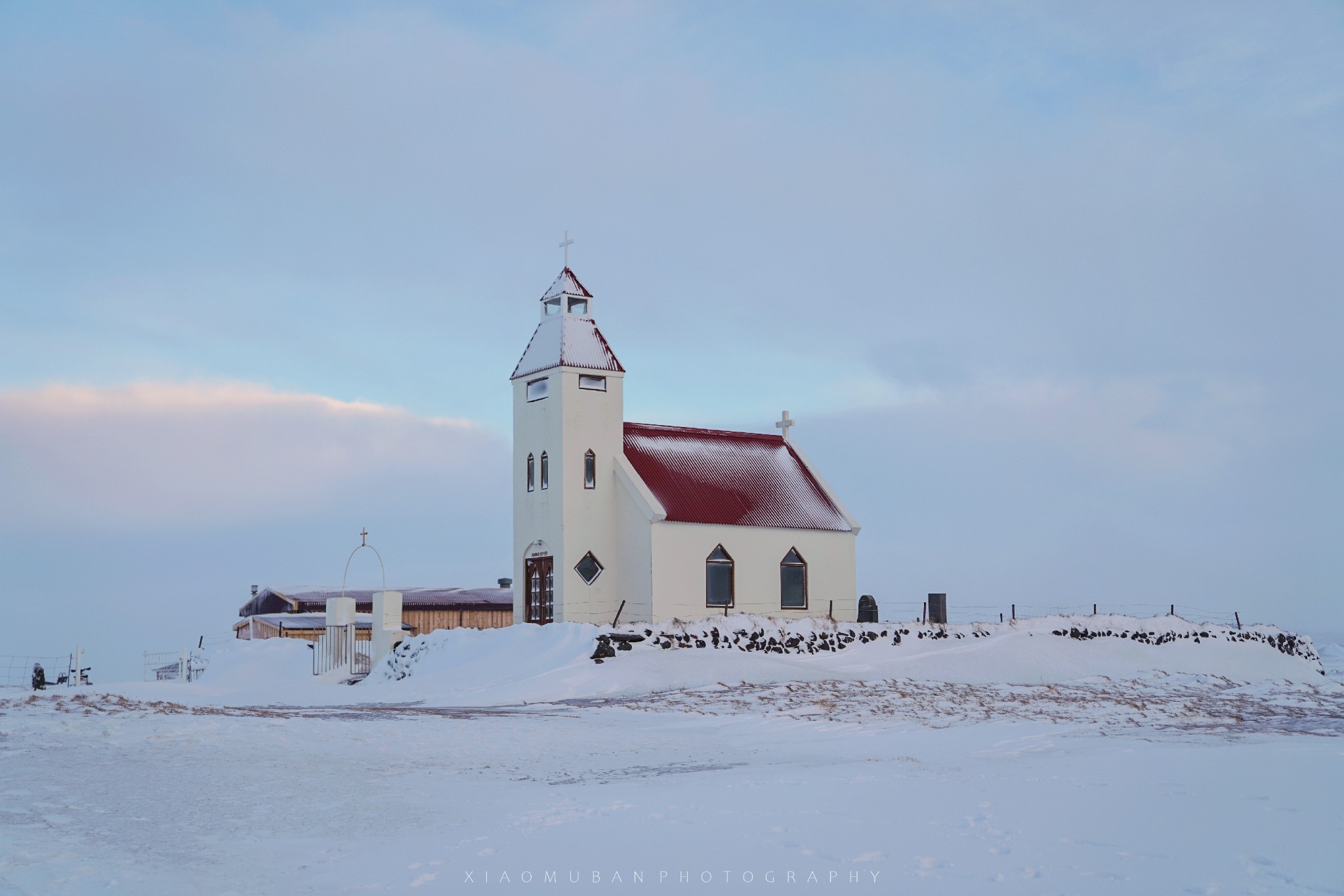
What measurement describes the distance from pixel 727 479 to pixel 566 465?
666 cm

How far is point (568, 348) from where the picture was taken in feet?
124

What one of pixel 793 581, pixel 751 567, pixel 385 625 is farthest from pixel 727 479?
pixel 385 625

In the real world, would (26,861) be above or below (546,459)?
below

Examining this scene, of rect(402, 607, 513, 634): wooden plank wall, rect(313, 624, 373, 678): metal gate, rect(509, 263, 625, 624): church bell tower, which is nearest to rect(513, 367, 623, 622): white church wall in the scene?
rect(509, 263, 625, 624): church bell tower

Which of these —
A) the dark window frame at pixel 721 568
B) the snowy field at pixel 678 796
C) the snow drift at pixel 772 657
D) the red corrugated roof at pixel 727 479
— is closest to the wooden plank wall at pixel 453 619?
the red corrugated roof at pixel 727 479

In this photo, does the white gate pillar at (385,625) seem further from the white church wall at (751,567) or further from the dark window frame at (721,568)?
the dark window frame at (721,568)

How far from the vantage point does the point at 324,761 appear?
46.6 feet

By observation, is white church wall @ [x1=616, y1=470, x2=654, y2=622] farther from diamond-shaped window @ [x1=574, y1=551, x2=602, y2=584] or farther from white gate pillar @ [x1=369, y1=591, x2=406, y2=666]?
white gate pillar @ [x1=369, y1=591, x2=406, y2=666]

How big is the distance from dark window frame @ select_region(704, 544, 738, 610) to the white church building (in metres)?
0.05

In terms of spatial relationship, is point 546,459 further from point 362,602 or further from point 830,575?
point 362,602

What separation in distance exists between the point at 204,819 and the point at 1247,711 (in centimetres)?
2065

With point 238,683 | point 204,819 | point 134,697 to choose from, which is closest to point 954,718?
point 204,819

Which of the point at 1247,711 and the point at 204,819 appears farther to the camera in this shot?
the point at 1247,711

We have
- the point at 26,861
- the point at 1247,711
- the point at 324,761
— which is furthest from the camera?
the point at 1247,711
